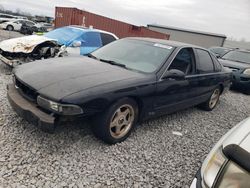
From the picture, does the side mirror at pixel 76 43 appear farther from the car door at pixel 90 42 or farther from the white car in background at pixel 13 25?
the white car in background at pixel 13 25

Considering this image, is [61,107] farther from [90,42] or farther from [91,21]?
[91,21]

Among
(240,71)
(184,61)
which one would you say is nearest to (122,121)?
(184,61)

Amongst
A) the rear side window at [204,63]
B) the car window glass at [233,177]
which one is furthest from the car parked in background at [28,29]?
the car window glass at [233,177]

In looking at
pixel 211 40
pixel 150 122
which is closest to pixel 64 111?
pixel 150 122

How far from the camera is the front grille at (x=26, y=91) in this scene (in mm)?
2988

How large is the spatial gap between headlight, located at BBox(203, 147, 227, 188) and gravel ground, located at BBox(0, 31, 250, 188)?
106cm

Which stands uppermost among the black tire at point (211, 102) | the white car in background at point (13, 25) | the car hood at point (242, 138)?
the car hood at point (242, 138)

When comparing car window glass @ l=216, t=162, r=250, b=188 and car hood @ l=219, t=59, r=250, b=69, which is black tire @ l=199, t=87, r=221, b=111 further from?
car window glass @ l=216, t=162, r=250, b=188

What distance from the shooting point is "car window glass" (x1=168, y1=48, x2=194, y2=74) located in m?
3.97

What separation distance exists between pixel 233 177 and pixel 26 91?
259 centimetres

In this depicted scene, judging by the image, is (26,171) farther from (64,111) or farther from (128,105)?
(128,105)

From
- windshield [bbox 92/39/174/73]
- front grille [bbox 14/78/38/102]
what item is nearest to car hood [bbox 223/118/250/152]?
windshield [bbox 92/39/174/73]

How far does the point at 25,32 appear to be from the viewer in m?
26.2

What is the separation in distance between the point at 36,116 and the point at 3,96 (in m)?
1.96
